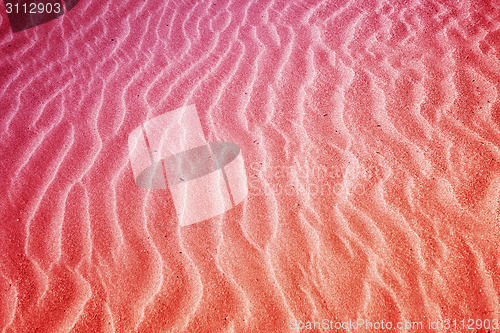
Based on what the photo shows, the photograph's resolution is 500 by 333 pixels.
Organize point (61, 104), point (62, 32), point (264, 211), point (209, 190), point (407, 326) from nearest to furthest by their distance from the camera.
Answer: point (407, 326), point (264, 211), point (209, 190), point (61, 104), point (62, 32)

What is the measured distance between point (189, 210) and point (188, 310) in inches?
28.0

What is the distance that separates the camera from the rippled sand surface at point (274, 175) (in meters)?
2.09

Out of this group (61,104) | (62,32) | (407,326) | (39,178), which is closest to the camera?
(407,326)

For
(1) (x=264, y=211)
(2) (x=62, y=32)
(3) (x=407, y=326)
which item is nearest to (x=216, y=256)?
(1) (x=264, y=211)

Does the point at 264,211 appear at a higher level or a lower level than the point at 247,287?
higher

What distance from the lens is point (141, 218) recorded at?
2.59 m

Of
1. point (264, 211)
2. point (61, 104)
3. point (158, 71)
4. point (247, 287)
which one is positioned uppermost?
point (158, 71)

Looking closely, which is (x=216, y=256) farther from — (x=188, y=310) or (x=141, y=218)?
(x=141, y=218)

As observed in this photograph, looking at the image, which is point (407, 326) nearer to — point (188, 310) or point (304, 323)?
point (304, 323)

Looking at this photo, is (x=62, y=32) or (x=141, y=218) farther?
(x=62, y=32)

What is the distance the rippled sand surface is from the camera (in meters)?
2.09

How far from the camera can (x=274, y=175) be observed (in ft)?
9.02

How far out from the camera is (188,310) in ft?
6.88

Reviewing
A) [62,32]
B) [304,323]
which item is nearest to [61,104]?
[62,32]
